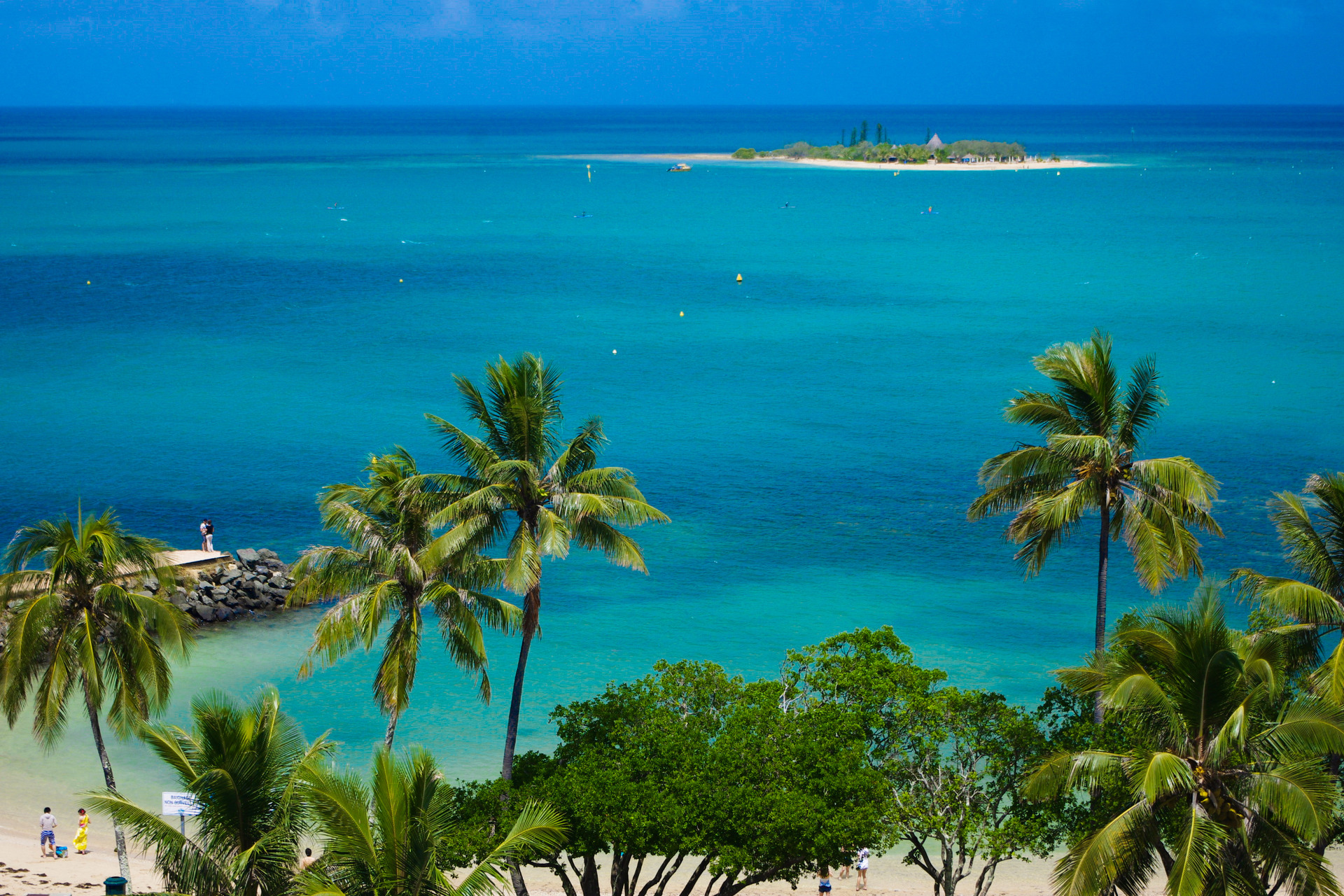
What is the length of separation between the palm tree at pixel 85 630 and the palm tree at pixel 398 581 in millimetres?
2839

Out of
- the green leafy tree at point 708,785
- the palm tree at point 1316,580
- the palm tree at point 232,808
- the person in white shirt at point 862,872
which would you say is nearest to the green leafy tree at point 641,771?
the green leafy tree at point 708,785

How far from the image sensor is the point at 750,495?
55000mm

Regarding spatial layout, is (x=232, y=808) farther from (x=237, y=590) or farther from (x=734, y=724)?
(x=237, y=590)

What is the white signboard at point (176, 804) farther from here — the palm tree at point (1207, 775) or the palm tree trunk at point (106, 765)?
the palm tree at point (1207, 775)

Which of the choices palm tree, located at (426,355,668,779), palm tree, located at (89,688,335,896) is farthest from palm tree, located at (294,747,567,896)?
palm tree, located at (426,355,668,779)

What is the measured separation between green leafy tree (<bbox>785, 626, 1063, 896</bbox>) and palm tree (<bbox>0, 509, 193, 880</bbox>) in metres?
11.3

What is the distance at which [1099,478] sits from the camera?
2445 centimetres

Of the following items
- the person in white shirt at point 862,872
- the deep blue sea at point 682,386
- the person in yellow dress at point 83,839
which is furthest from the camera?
the deep blue sea at point 682,386

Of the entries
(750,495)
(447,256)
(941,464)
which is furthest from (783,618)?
(447,256)

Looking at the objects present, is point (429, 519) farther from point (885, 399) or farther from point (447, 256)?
point (447, 256)

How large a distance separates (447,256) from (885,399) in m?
60.6

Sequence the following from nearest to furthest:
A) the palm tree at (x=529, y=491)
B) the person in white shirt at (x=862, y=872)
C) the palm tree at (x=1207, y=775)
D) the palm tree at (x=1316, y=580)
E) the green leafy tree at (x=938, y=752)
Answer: the palm tree at (x=1207, y=775) → the palm tree at (x=1316, y=580) → the green leafy tree at (x=938, y=752) → the palm tree at (x=529, y=491) → the person in white shirt at (x=862, y=872)

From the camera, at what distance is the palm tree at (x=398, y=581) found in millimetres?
24062

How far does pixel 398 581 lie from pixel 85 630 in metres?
5.25
